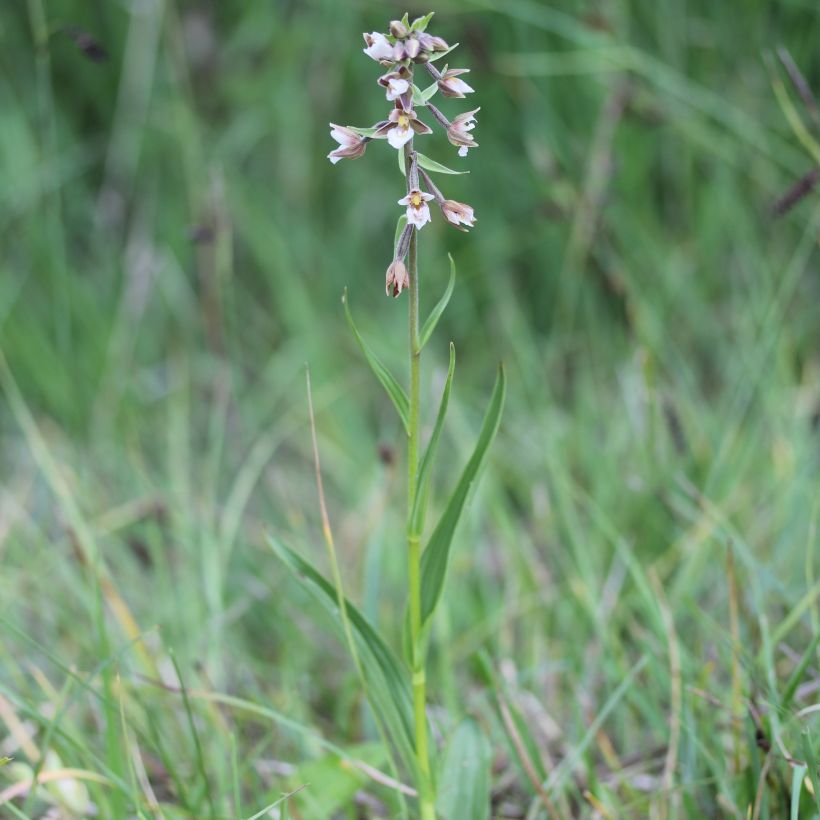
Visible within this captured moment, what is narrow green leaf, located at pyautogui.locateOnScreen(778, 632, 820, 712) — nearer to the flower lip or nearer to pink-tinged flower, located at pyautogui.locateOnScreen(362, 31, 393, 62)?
the flower lip

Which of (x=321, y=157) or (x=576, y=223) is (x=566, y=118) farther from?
(x=321, y=157)

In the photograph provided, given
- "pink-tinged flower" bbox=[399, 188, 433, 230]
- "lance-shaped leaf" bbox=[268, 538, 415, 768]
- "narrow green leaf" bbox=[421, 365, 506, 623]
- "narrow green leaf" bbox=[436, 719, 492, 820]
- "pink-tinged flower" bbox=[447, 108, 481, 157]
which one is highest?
"pink-tinged flower" bbox=[447, 108, 481, 157]

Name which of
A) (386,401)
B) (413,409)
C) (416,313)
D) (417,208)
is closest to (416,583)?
(413,409)

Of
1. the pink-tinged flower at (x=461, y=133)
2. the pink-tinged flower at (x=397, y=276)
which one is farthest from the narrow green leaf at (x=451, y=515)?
the pink-tinged flower at (x=461, y=133)

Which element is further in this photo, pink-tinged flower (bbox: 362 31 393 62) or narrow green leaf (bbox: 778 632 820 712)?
narrow green leaf (bbox: 778 632 820 712)

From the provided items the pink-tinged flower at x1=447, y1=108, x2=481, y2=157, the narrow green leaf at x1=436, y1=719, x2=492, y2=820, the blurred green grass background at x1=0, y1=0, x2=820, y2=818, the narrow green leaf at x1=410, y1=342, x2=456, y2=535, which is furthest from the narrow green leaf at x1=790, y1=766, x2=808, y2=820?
the pink-tinged flower at x1=447, y1=108, x2=481, y2=157
